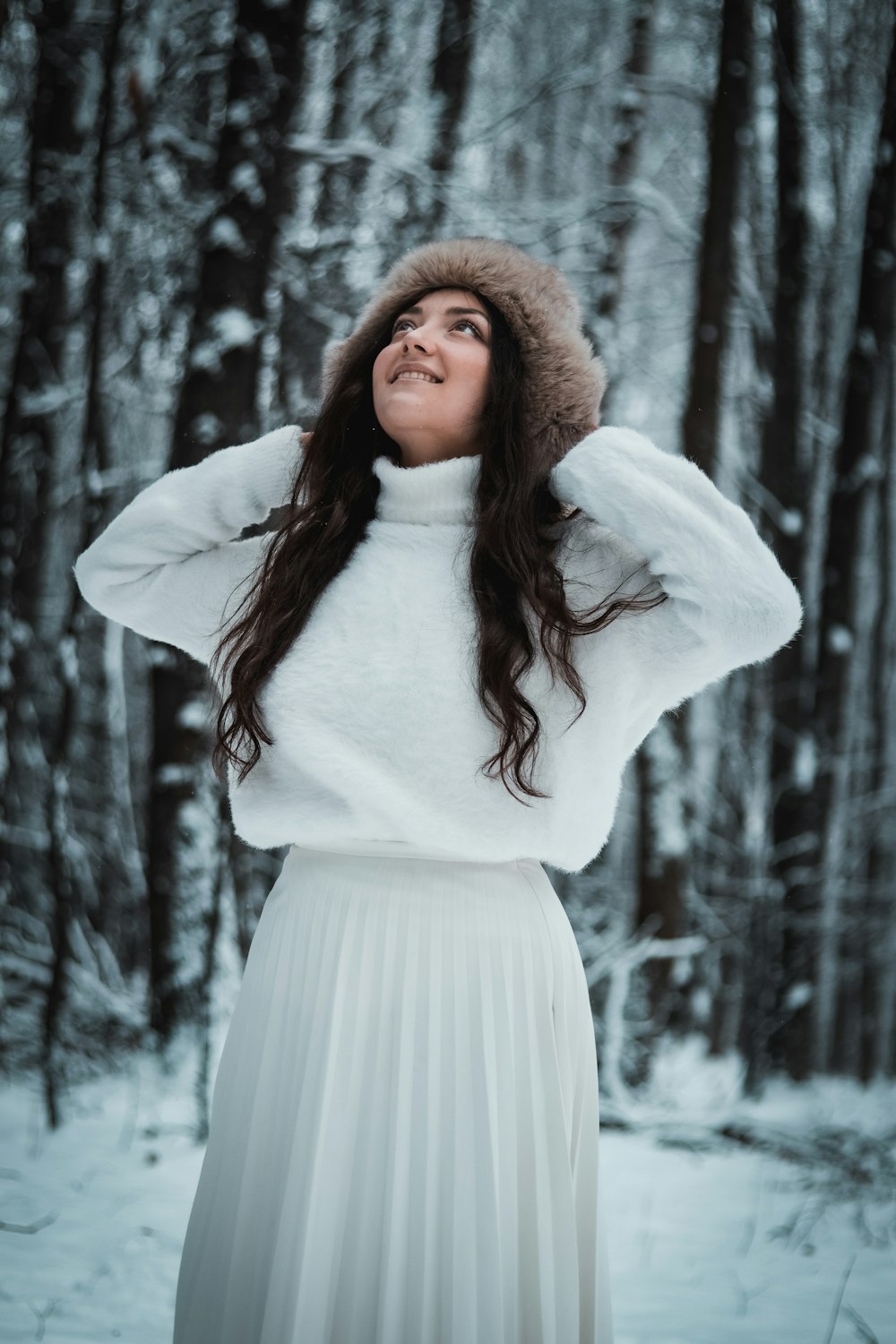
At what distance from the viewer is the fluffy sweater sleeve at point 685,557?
1280 millimetres

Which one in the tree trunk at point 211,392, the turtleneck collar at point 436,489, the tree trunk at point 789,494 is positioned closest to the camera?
the turtleneck collar at point 436,489

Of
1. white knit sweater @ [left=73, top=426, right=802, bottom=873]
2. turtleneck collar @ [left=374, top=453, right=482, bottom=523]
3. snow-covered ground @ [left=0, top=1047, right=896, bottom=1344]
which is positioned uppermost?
turtleneck collar @ [left=374, top=453, right=482, bottom=523]

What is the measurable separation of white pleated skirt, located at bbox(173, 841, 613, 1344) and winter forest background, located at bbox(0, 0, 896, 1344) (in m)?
1.81

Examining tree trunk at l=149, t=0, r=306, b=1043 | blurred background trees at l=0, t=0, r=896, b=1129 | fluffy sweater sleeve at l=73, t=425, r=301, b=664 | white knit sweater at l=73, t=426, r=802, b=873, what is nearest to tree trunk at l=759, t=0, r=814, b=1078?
blurred background trees at l=0, t=0, r=896, b=1129

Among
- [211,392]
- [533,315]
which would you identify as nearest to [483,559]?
[533,315]

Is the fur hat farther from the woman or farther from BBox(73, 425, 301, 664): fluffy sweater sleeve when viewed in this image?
BBox(73, 425, 301, 664): fluffy sweater sleeve

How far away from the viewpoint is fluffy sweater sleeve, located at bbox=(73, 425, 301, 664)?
1.55 m

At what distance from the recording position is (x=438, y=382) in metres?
1.51

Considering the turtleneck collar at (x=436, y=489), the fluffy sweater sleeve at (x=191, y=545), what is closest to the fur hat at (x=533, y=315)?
the turtleneck collar at (x=436, y=489)

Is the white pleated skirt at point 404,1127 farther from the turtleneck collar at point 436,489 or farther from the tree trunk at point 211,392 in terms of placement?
the tree trunk at point 211,392

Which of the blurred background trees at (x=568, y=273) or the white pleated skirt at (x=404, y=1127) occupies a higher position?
the blurred background trees at (x=568, y=273)

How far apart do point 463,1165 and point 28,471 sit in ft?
9.88

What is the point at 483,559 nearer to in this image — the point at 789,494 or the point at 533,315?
the point at 533,315

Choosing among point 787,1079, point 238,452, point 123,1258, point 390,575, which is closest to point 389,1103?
point 390,575
